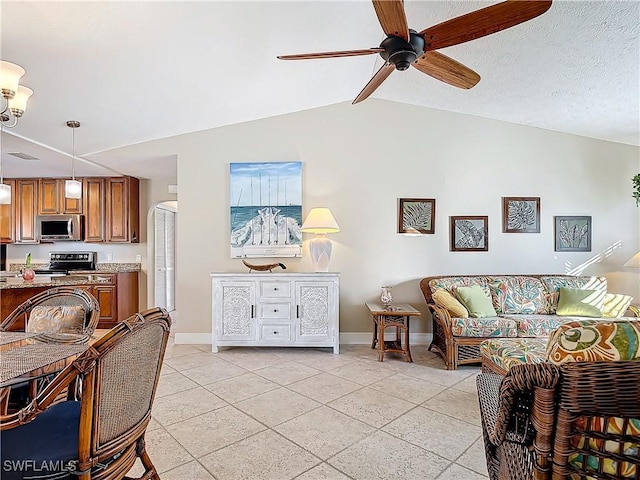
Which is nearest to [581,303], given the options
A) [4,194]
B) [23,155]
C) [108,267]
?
[4,194]

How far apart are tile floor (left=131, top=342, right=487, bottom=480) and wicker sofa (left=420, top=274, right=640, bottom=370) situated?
0.94 feet

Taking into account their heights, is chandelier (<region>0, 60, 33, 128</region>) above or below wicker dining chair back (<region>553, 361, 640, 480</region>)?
above

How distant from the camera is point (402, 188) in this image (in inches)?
179

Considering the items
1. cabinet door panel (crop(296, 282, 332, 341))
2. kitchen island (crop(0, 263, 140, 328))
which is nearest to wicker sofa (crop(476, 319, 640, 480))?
cabinet door panel (crop(296, 282, 332, 341))

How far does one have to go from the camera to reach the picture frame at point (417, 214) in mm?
4504

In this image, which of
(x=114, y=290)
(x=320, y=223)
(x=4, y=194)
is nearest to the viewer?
(x=4, y=194)

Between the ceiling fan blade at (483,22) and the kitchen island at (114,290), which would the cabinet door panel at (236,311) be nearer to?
the kitchen island at (114,290)

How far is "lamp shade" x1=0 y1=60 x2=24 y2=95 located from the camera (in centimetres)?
209

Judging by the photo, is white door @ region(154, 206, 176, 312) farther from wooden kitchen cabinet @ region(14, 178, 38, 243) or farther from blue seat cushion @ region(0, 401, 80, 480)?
blue seat cushion @ region(0, 401, 80, 480)

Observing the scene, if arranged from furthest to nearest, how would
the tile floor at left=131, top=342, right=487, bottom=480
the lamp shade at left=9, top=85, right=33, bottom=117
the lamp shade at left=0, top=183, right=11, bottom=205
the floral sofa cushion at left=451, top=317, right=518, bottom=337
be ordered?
the floral sofa cushion at left=451, top=317, right=518, bottom=337, the lamp shade at left=0, top=183, right=11, bottom=205, the lamp shade at left=9, top=85, right=33, bottom=117, the tile floor at left=131, top=342, right=487, bottom=480

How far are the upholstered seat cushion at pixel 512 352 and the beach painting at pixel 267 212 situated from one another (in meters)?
2.50

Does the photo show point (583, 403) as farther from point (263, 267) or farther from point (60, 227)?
point (60, 227)

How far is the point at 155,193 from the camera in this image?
604cm

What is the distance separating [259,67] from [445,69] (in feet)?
6.03
